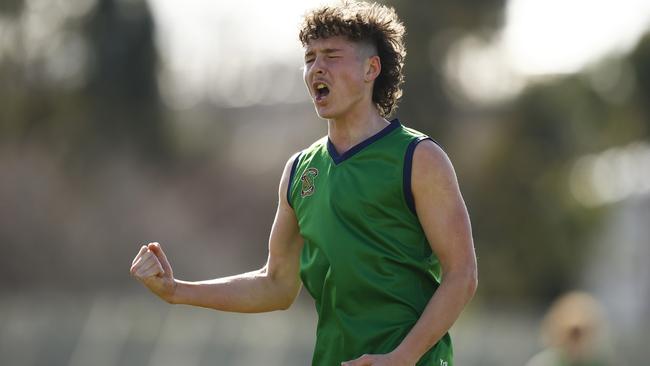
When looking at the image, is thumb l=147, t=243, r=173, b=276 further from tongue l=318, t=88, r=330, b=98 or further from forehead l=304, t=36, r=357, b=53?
forehead l=304, t=36, r=357, b=53

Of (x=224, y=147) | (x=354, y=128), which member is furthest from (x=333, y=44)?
(x=224, y=147)

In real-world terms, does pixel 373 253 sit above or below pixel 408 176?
below

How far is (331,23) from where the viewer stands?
18.4 feet

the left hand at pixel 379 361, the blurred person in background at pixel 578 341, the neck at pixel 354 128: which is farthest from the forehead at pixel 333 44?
the blurred person in background at pixel 578 341

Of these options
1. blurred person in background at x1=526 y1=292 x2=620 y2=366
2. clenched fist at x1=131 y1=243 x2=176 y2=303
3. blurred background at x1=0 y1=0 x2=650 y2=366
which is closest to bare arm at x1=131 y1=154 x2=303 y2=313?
clenched fist at x1=131 y1=243 x2=176 y2=303

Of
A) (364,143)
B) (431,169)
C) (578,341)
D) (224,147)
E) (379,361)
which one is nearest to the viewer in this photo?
(379,361)

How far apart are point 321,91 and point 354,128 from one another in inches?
8.4

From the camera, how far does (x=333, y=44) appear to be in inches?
220

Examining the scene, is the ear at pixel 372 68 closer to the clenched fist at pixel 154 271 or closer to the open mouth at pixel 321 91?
the open mouth at pixel 321 91

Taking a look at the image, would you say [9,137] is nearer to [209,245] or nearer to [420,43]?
[209,245]

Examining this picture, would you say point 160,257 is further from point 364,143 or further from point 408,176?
point 408,176

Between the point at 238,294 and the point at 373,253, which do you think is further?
the point at 238,294

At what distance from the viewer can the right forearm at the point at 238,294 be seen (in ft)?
19.1

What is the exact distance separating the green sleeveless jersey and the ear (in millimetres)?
237
